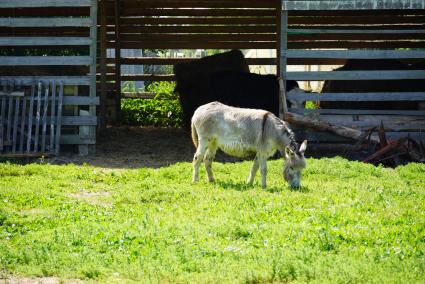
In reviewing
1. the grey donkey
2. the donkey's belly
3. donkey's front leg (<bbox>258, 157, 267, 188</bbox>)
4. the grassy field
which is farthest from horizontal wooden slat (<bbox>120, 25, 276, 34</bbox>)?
donkey's front leg (<bbox>258, 157, 267, 188</bbox>)

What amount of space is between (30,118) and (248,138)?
18.6ft

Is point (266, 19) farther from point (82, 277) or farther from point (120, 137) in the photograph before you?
point (82, 277)

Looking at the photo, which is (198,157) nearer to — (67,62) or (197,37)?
(67,62)

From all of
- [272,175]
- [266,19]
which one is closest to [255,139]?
[272,175]

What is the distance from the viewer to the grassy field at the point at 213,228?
7.11 meters

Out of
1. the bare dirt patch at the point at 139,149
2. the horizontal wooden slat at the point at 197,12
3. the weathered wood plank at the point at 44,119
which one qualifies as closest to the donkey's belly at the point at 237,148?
the bare dirt patch at the point at 139,149

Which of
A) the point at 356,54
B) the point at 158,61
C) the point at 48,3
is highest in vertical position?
the point at 48,3

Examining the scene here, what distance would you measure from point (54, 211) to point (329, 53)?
27.6 feet

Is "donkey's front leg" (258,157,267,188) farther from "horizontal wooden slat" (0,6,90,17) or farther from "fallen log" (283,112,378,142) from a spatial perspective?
"horizontal wooden slat" (0,6,90,17)

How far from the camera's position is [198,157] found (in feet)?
40.2

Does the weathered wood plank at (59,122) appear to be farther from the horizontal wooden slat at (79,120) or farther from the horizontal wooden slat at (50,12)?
the horizontal wooden slat at (50,12)

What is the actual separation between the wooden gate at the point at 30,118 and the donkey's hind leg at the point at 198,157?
170 inches

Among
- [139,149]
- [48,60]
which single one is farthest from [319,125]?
[48,60]

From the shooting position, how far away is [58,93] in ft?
53.2
